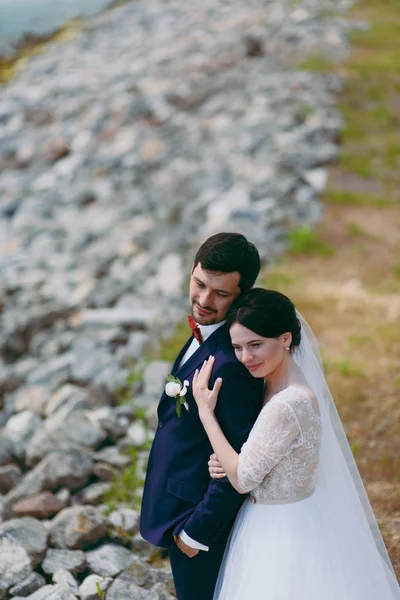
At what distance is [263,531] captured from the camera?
99.8 inches

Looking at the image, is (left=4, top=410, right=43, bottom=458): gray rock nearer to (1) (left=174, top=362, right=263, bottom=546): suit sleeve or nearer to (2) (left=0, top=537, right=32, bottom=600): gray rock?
(2) (left=0, top=537, right=32, bottom=600): gray rock

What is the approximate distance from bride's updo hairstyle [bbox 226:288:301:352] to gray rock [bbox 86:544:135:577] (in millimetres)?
1684

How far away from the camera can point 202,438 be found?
266 centimetres

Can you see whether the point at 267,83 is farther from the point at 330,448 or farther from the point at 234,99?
the point at 330,448

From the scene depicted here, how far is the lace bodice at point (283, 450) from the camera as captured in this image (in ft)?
7.92

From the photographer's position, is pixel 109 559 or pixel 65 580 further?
pixel 109 559

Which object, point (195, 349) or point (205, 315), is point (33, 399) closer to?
point (195, 349)

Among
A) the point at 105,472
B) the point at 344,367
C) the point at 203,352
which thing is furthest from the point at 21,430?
the point at 203,352

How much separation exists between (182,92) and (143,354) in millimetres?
8278

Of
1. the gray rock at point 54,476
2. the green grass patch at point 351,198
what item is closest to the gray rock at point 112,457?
the gray rock at point 54,476

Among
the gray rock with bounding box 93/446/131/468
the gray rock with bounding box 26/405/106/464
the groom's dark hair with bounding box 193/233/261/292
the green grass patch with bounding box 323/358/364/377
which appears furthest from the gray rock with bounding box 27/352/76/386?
the groom's dark hair with bounding box 193/233/261/292

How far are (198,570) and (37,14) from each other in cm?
2607

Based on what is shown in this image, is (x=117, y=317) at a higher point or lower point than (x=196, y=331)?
lower

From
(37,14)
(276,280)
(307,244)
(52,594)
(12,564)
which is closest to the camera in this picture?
(52,594)
